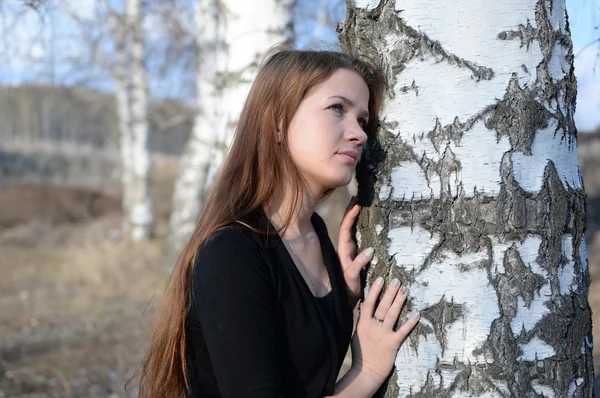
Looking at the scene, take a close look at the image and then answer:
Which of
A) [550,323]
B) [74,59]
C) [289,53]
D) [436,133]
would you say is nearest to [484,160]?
[436,133]

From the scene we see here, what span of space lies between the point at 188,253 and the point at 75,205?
22.2 metres

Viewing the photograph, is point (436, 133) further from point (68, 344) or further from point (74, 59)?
point (74, 59)

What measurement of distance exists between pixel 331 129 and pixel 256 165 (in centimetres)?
22

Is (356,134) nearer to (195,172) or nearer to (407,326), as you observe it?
(407,326)

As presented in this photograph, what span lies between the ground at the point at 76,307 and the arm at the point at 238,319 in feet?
2.12

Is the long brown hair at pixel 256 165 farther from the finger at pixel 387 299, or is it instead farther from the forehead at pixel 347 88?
the finger at pixel 387 299

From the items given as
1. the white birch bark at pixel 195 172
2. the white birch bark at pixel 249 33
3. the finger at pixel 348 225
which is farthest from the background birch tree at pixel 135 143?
the finger at pixel 348 225

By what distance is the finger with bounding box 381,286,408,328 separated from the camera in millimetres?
1568

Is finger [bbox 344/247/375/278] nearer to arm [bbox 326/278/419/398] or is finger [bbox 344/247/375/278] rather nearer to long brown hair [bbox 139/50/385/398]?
arm [bbox 326/278/419/398]

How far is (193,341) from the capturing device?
1655mm

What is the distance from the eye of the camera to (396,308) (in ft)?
5.17

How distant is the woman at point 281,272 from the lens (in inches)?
57.7

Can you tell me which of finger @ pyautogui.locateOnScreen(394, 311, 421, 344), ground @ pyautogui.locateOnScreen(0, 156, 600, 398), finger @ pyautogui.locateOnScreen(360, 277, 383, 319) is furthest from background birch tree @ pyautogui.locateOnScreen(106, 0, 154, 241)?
finger @ pyautogui.locateOnScreen(394, 311, 421, 344)

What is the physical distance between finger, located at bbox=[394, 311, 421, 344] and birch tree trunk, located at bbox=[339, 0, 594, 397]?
0.06 ft
